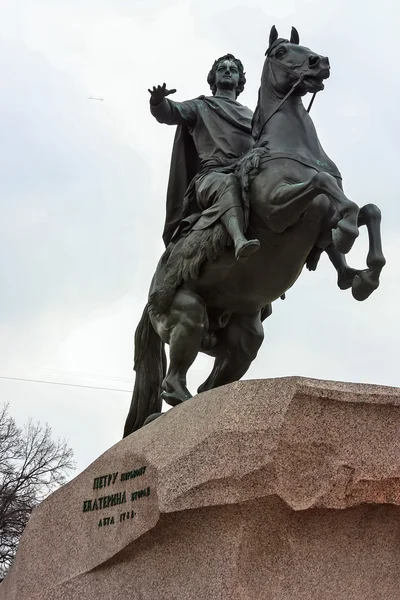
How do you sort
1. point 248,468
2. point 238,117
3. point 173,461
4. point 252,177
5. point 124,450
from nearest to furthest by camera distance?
point 248,468 → point 173,461 → point 124,450 → point 252,177 → point 238,117

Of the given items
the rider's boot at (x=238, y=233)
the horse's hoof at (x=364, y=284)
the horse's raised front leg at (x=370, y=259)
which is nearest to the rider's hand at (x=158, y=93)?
the rider's boot at (x=238, y=233)

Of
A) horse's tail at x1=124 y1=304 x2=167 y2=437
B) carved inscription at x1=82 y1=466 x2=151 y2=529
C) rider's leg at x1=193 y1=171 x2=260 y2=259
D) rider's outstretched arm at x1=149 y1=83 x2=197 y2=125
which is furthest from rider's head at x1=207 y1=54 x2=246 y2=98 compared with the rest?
carved inscription at x1=82 y1=466 x2=151 y2=529

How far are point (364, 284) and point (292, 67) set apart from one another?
2.11 m

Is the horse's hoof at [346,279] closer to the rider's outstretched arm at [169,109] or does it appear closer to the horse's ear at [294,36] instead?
the horse's ear at [294,36]

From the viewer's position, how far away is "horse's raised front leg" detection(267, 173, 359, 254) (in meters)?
5.50

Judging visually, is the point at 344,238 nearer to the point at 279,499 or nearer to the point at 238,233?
the point at 238,233

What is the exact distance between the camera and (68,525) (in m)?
6.10

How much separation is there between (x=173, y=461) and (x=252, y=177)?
8.19ft

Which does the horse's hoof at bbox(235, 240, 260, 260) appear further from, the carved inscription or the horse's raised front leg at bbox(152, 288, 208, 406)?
the carved inscription

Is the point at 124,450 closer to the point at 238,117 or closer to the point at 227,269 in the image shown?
the point at 227,269

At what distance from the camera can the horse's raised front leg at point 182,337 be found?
21.7ft

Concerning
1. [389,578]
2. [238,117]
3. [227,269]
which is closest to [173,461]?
[389,578]

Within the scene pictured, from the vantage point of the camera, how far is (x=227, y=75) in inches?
318

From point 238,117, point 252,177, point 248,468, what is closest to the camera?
point 248,468
